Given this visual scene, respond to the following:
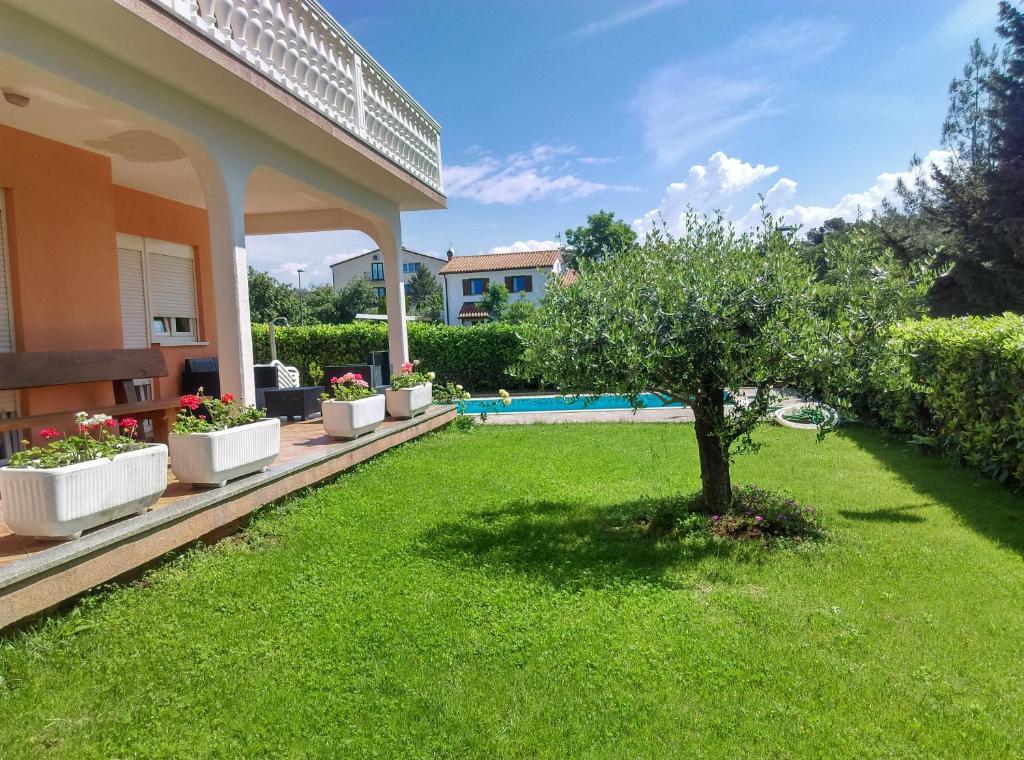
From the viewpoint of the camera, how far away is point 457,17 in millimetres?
13289

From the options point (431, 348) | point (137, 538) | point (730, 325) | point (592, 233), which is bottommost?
point (137, 538)

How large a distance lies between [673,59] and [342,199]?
746cm

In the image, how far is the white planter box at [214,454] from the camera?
5168 mm

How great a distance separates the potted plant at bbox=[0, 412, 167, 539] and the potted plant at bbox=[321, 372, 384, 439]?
131 inches

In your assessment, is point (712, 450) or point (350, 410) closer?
point (712, 450)

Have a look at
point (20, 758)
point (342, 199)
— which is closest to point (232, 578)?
point (20, 758)

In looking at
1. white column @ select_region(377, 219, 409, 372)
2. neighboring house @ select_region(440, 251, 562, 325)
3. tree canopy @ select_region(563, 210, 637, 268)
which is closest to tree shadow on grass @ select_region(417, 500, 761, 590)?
white column @ select_region(377, 219, 409, 372)

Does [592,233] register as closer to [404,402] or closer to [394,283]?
→ [394,283]

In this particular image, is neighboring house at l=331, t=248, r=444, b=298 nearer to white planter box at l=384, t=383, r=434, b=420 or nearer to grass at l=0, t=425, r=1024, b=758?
white planter box at l=384, t=383, r=434, b=420

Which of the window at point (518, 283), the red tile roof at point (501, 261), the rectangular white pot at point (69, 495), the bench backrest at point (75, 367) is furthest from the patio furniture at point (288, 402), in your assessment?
the red tile roof at point (501, 261)

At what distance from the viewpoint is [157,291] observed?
32.5 feet

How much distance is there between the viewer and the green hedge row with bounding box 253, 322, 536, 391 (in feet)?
66.4

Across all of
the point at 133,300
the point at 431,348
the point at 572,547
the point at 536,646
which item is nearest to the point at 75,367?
the point at 133,300

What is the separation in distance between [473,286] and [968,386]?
53.8 metres
